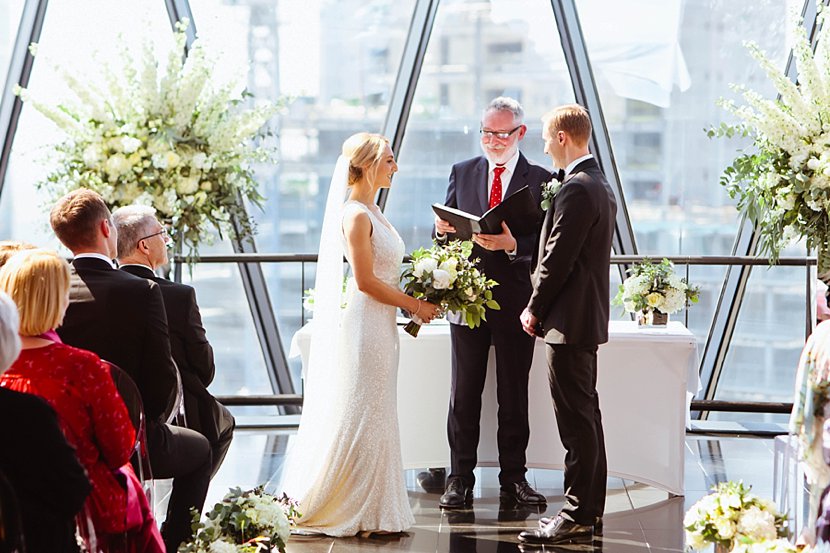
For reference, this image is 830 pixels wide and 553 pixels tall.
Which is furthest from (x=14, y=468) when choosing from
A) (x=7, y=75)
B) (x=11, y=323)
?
(x=7, y=75)

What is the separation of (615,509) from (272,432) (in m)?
2.60

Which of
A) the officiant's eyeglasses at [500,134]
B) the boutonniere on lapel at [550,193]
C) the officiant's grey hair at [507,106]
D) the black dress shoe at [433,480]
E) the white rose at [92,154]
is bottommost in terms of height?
the black dress shoe at [433,480]

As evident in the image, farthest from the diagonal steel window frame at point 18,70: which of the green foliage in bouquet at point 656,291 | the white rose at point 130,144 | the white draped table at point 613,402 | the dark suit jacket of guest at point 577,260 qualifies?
the dark suit jacket of guest at point 577,260

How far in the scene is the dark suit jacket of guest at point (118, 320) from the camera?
11.5 ft

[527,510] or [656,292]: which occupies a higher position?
[656,292]

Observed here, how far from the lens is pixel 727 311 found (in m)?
7.90

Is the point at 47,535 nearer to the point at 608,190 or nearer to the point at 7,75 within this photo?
the point at 608,190

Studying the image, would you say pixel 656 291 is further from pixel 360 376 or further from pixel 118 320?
pixel 118 320

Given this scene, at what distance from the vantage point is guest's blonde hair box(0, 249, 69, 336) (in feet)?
9.04

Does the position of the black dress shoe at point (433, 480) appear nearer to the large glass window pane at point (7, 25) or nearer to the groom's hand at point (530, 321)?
the groom's hand at point (530, 321)

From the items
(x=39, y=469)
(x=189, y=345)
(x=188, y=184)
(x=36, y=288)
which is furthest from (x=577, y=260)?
(x=39, y=469)

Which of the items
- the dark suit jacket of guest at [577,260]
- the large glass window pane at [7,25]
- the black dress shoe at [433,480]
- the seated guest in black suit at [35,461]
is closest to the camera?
the seated guest in black suit at [35,461]

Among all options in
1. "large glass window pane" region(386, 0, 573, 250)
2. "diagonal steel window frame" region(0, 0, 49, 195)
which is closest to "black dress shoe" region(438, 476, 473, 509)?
"large glass window pane" region(386, 0, 573, 250)

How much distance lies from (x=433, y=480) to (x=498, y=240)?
149cm
